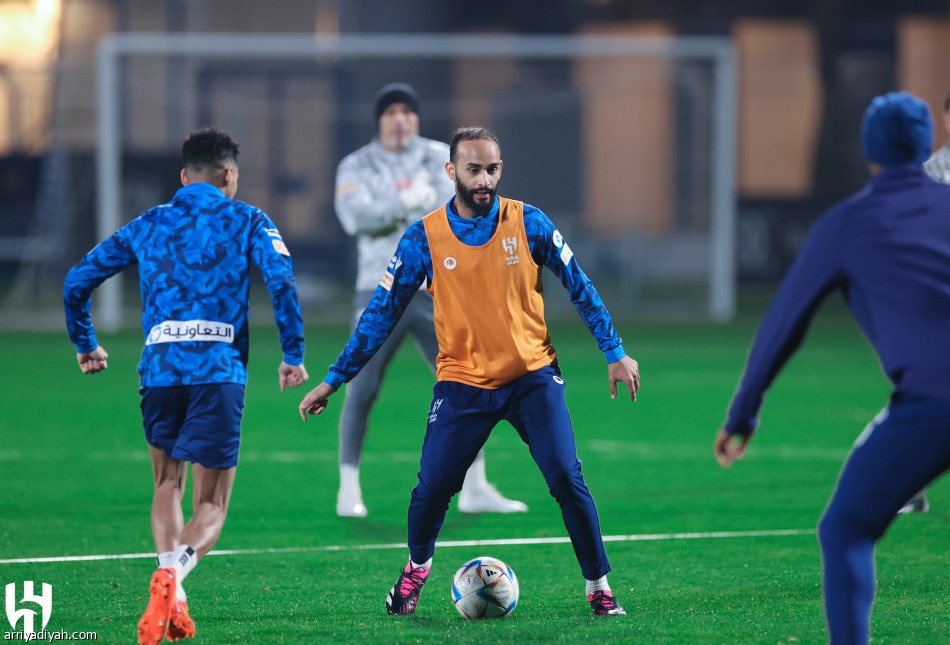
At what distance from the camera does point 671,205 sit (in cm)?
2330

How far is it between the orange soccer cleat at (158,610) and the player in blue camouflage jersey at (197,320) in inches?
5.7

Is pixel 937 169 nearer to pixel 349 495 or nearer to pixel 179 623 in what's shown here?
pixel 349 495

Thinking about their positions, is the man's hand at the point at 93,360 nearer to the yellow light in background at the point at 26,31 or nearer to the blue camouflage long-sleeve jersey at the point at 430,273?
the blue camouflage long-sleeve jersey at the point at 430,273

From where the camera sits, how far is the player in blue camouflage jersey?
14.3 feet

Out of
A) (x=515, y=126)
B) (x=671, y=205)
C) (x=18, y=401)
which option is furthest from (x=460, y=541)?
(x=671, y=205)

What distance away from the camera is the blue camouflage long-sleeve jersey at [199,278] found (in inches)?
172

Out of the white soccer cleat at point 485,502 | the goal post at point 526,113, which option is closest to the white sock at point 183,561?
the white soccer cleat at point 485,502

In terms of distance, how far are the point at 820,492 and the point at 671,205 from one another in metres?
16.4

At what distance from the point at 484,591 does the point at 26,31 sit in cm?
2905

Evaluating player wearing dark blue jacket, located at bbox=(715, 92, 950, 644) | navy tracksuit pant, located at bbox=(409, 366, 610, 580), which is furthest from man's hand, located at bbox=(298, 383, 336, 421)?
player wearing dark blue jacket, located at bbox=(715, 92, 950, 644)

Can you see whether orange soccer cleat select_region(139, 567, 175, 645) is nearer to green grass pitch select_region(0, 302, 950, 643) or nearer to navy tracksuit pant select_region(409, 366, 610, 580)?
green grass pitch select_region(0, 302, 950, 643)

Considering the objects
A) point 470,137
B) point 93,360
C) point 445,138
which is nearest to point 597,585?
point 470,137

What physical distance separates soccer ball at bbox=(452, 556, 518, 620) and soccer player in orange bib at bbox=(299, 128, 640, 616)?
0.28m

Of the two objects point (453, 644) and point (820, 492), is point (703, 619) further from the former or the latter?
point (820, 492)
